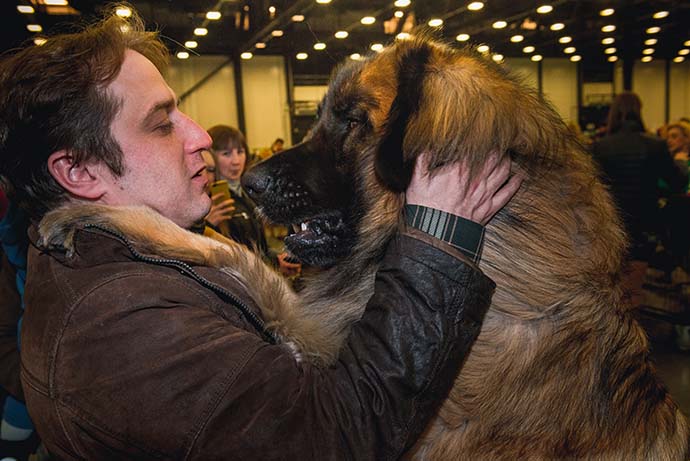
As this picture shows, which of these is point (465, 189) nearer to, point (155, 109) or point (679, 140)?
point (155, 109)

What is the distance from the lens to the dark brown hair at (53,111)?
3.97 feet

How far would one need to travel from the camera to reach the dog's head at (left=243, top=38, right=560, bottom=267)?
4.21 feet

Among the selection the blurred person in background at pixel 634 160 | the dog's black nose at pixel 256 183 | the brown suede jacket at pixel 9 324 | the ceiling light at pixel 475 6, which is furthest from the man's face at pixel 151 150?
the blurred person in background at pixel 634 160

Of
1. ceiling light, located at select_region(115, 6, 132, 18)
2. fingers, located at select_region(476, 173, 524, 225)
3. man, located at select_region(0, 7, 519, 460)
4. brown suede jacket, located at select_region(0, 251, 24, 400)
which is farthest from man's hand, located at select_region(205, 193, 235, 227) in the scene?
fingers, located at select_region(476, 173, 524, 225)

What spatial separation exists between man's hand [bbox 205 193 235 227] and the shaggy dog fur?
131 centimetres

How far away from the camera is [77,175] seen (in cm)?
128

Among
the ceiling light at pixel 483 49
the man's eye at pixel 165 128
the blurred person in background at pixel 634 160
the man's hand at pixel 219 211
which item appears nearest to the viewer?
the man's eye at pixel 165 128

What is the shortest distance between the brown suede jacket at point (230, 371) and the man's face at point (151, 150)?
320 mm

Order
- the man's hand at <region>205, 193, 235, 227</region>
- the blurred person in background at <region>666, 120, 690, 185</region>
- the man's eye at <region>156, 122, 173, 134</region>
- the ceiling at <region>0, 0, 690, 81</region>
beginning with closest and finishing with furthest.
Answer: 1. the man's eye at <region>156, 122, 173, 134</region>
2. the ceiling at <region>0, 0, 690, 81</region>
3. the man's hand at <region>205, 193, 235, 227</region>
4. the blurred person in background at <region>666, 120, 690, 185</region>

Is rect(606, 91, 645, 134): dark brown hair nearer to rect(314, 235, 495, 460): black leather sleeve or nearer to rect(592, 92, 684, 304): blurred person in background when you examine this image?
rect(592, 92, 684, 304): blurred person in background

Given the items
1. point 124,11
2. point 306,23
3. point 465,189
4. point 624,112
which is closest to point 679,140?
point 624,112

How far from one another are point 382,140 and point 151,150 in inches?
22.7

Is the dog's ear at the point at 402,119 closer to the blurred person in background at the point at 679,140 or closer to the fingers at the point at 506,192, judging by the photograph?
the fingers at the point at 506,192

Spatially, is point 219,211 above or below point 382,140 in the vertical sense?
below
